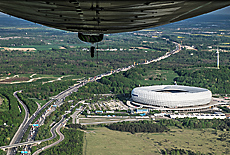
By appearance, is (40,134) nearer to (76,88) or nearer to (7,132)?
(7,132)

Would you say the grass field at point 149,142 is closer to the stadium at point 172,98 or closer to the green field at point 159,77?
the stadium at point 172,98

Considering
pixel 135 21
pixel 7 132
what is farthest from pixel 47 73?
pixel 135 21

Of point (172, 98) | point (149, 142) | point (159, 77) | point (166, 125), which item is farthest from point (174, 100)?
point (159, 77)

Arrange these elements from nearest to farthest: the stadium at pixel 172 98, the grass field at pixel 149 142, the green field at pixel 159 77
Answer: the grass field at pixel 149 142 < the stadium at pixel 172 98 < the green field at pixel 159 77

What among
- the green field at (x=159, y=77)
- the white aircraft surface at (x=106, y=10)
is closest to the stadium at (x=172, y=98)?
the green field at (x=159, y=77)

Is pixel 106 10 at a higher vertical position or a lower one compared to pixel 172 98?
higher

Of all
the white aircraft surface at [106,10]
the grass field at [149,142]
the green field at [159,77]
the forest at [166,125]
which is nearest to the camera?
the white aircraft surface at [106,10]

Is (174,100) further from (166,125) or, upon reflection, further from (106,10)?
(106,10)
